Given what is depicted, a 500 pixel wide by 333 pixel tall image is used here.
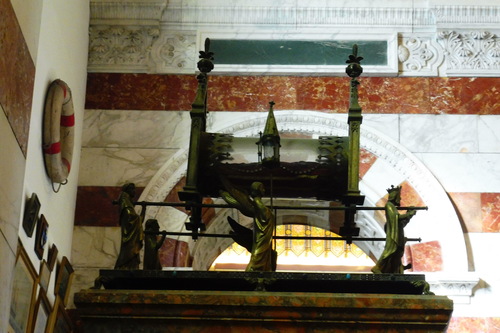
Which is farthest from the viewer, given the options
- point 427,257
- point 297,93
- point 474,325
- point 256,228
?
point 297,93

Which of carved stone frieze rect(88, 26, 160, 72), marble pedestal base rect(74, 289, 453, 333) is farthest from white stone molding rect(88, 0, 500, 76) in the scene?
marble pedestal base rect(74, 289, 453, 333)

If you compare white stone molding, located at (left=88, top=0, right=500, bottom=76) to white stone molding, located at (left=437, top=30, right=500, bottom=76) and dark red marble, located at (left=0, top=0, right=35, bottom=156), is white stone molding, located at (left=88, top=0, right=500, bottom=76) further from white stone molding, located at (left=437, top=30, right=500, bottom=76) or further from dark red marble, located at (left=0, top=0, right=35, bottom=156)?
dark red marble, located at (left=0, top=0, right=35, bottom=156)

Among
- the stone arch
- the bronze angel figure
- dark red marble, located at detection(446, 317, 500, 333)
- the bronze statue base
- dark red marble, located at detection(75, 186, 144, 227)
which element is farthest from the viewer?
dark red marble, located at detection(75, 186, 144, 227)

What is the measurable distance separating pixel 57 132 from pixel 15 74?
4120 millimetres

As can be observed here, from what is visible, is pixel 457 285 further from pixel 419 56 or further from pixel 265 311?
pixel 265 311

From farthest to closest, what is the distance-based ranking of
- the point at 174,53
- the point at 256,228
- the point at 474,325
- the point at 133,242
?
the point at 174,53 → the point at 474,325 → the point at 133,242 → the point at 256,228

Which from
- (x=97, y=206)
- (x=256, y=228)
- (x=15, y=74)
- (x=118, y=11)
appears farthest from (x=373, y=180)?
(x=15, y=74)

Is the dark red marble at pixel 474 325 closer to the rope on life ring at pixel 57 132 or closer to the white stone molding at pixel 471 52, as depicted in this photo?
the white stone molding at pixel 471 52

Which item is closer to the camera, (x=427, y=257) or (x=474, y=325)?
(x=474, y=325)

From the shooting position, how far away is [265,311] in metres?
5.35

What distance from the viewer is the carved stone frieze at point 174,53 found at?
450 inches

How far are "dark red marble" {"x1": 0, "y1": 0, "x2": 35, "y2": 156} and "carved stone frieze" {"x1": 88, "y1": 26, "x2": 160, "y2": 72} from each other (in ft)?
18.2

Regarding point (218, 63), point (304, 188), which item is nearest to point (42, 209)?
point (218, 63)

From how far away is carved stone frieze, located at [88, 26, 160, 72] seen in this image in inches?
450
